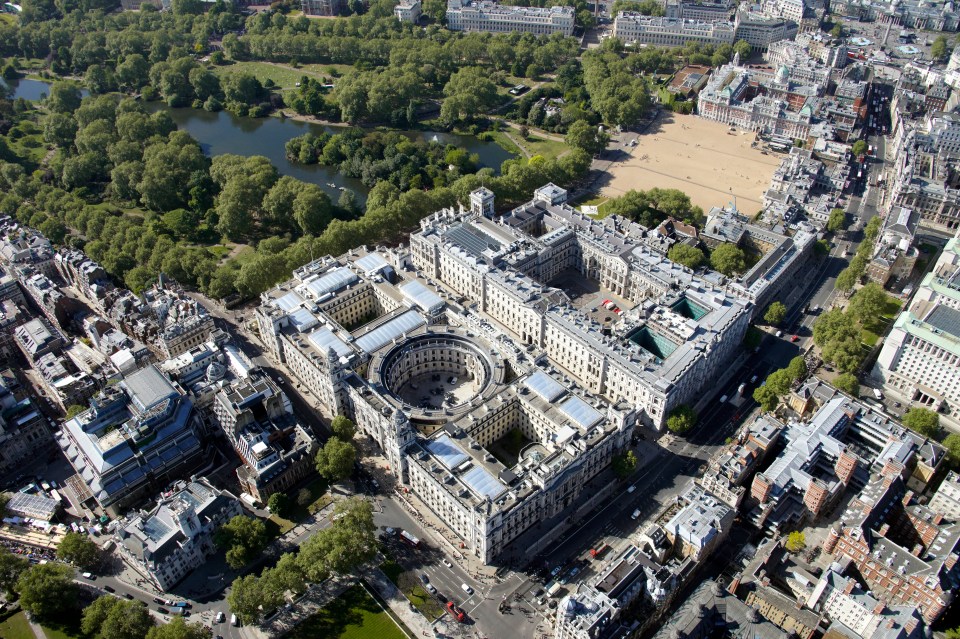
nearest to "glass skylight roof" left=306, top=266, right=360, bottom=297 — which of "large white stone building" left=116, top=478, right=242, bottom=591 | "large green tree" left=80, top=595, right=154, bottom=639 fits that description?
"large white stone building" left=116, top=478, right=242, bottom=591

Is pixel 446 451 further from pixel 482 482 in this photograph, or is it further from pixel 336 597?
pixel 336 597

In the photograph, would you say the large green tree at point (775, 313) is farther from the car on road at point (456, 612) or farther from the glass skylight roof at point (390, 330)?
the car on road at point (456, 612)

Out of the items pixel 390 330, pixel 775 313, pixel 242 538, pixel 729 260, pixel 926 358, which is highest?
pixel 390 330

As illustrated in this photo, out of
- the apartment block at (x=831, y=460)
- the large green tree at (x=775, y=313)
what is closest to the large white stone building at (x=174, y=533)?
the apartment block at (x=831, y=460)

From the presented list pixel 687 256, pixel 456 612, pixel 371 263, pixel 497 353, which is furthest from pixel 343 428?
pixel 687 256

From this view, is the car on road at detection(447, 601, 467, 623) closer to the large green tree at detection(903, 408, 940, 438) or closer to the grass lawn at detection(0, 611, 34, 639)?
the grass lawn at detection(0, 611, 34, 639)

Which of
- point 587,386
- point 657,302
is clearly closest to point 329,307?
point 587,386
